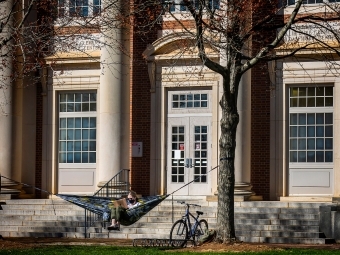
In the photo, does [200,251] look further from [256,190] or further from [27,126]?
[27,126]

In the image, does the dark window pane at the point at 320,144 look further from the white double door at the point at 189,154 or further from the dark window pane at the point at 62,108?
the dark window pane at the point at 62,108

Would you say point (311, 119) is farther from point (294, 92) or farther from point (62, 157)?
point (62, 157)

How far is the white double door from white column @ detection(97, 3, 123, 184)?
6.34ft

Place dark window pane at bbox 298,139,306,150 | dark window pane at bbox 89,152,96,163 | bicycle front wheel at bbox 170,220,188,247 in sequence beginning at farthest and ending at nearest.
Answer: dark window pane at bbox 89,152,96,163 → dark window pane at bbox 298,139,306,150 → bicycle front wheel at bbox 170,220,188,247

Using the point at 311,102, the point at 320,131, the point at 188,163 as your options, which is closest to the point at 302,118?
the point at 311,102

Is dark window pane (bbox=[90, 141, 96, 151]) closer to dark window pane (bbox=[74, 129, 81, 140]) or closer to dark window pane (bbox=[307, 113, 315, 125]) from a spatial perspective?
dark window pane (bbox=[74, 129, 81, 140])

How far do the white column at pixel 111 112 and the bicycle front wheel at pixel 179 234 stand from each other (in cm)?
554

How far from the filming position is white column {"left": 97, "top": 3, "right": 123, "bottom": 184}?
28.5 metres

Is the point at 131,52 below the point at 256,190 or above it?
above

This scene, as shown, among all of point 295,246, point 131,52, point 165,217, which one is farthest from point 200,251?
point 131,52

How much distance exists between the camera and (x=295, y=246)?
880 inches

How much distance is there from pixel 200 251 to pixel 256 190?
8661mm

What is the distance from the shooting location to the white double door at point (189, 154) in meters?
29.2

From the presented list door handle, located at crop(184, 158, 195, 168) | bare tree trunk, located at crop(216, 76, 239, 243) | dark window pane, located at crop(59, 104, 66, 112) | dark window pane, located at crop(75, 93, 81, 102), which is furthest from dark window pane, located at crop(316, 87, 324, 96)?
dark window pane, located at crop(59, 104, 66, 112)
